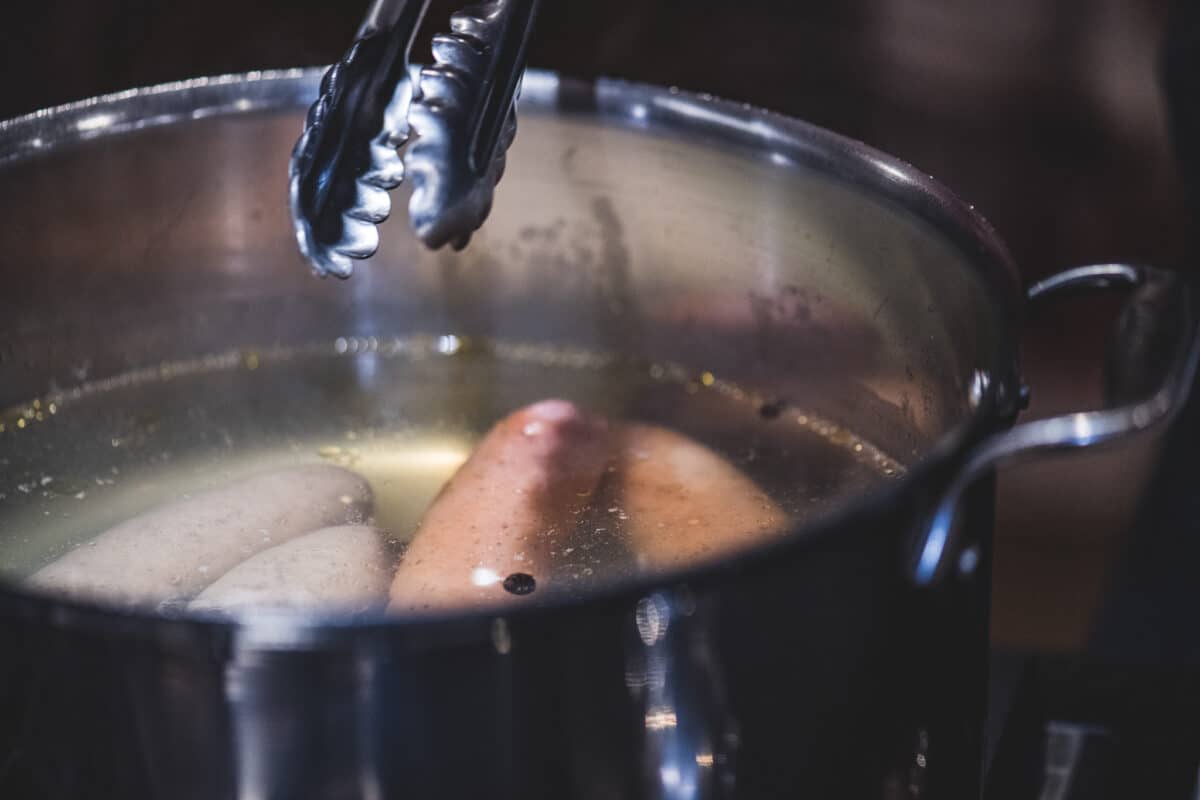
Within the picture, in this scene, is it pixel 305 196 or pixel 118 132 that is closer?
pixel 305 196

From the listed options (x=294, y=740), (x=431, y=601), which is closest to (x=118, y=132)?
(x=431, y=601)

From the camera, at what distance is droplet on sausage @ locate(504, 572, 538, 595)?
622mm

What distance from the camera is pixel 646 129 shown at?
749 mm

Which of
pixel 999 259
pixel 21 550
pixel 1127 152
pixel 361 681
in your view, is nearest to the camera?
pixel 361 681

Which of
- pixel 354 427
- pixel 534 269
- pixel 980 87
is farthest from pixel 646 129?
pixel 980 87

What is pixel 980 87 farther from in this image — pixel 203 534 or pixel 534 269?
pixel 203 534

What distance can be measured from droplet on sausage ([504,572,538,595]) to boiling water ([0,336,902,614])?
5cm

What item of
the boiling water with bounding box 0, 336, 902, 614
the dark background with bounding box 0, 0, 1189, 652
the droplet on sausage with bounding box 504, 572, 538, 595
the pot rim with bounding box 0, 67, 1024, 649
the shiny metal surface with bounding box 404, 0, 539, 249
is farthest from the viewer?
the dark background with bounding box 0, 0, 1189, 652

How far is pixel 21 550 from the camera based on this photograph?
685mm

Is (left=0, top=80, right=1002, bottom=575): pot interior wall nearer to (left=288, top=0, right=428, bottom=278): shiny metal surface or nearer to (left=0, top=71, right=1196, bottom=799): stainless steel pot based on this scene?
(left=0, top=71, right=1196, bottom=799): stainless steel pot

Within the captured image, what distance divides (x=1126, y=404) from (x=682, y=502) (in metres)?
0.28

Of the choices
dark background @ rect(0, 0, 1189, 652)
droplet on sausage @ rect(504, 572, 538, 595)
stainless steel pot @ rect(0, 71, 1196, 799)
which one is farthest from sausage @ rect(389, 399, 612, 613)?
dark background @ rect(0, 0, 1189, 652)

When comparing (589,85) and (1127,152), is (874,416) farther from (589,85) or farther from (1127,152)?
(1127,152)

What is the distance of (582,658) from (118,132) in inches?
19.1
